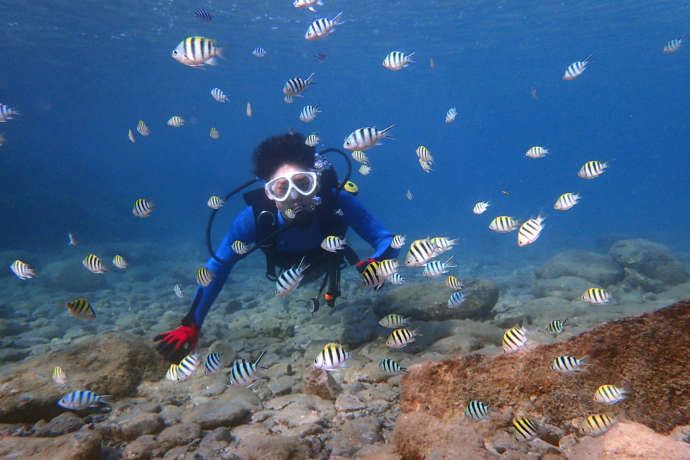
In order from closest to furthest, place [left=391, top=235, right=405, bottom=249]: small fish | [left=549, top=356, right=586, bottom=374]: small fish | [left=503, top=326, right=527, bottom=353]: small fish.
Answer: [left=549, top=356, right=586, bottom=374]: small fish
[left=503, top=326, right=527, bottom=353]: small fish
[left=391, top=235, right=405, bottom=249]: small fish

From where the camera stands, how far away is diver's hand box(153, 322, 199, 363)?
4.66 m

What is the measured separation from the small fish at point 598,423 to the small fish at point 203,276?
4.66 metres

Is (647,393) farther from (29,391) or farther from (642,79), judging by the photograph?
(642,79)

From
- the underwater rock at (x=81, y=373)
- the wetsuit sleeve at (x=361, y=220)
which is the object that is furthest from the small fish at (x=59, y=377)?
the wetsuit sleeve at (x=361, y=220)

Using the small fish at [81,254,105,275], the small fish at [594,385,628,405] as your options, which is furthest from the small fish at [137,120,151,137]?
the small fish at [594,385,628,405]

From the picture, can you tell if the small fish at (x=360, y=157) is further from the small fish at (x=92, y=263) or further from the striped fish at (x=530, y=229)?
the small fish at (x=92, y=263)

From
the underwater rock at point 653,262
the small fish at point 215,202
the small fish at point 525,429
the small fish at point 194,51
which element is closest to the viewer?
the small fish at point 525,429

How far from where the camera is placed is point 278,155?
19.4 feet

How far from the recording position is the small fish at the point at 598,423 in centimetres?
257

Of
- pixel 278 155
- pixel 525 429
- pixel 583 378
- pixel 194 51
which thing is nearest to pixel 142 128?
pixel 278 155

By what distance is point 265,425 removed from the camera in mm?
3547

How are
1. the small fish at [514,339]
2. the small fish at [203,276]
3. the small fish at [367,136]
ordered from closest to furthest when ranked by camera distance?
the small fish at [514,339]
the small fish at [367,136]
the small fish at [203,276]

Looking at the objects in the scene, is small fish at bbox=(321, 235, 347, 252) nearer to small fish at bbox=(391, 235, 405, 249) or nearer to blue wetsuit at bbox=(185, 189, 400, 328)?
blue wetsuit at bbox=(185, 189, 400, 328)

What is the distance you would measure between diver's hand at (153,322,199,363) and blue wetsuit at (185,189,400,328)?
0.62 meters
